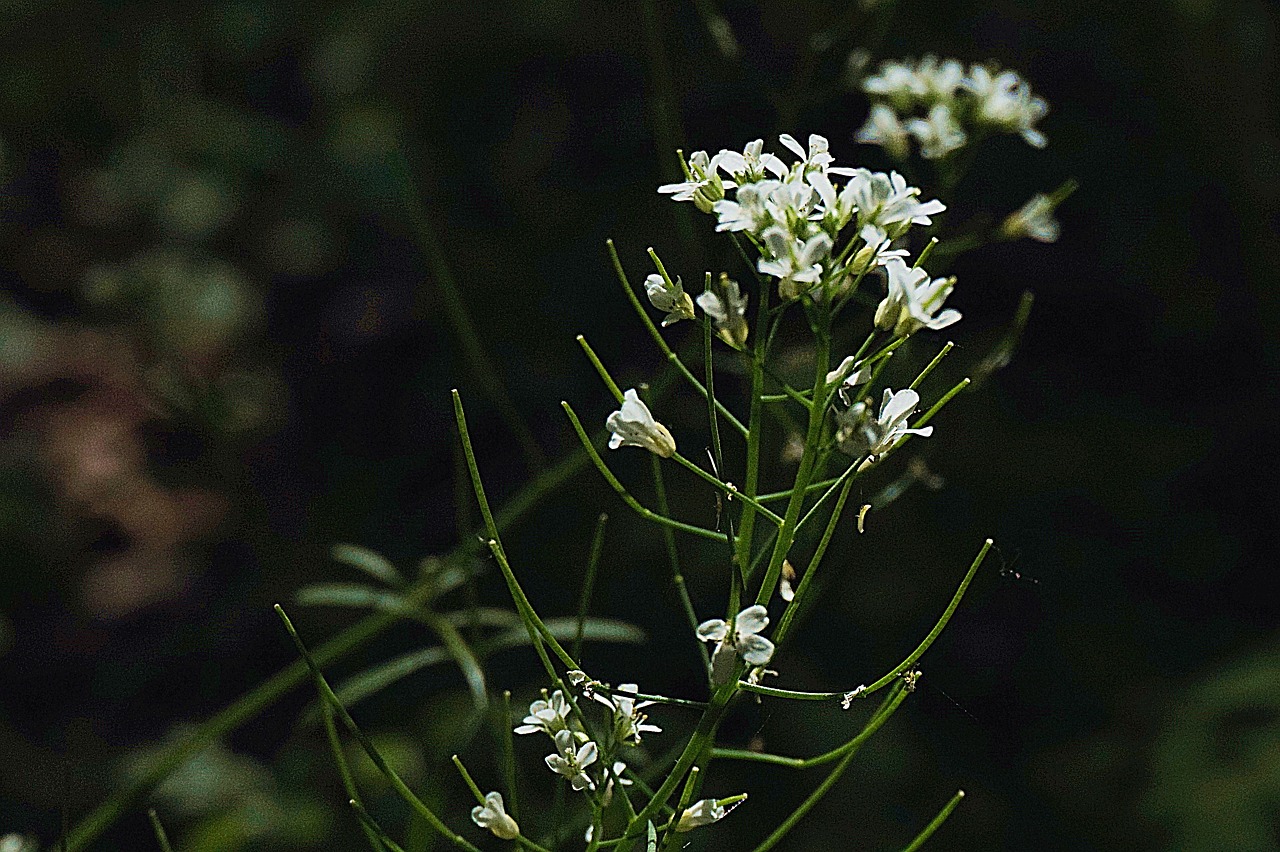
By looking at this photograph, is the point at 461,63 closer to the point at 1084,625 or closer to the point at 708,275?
the point at 1084,625

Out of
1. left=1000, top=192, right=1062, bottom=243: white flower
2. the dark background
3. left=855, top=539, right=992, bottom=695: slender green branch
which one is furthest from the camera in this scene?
the dark background

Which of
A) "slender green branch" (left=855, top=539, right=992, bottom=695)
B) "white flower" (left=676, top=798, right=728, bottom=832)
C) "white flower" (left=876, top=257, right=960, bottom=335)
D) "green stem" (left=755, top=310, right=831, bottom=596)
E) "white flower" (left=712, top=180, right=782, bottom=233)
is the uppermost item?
"white flower" (left=712, top=180, right=782, bottom=233)

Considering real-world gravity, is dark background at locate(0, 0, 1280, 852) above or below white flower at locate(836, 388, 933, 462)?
below

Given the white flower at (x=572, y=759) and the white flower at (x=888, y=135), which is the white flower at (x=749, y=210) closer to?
the white flower at (x=572, y=759)

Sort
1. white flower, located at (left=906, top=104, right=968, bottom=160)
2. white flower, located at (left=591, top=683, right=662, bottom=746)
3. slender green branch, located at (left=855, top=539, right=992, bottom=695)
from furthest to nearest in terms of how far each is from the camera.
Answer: white flower, located at (left=906, top=104, right=968, bottom=160) < white flower, located at (left=591, top=683, right=662, bottom=746) < slender green branch, located at (left=855, top=539, right=992, bottom=695)

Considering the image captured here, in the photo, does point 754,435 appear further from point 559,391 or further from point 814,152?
point 559,391

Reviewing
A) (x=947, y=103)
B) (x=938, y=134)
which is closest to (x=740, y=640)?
(x=938, y=134)

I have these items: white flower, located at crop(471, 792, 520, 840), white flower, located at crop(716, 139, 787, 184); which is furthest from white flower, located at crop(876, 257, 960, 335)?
white flower, located at crop(471, 792, 520, 840)

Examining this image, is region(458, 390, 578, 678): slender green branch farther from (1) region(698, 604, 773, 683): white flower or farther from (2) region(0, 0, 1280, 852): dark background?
(2) region(0, 0, 1280, 852): dark background
